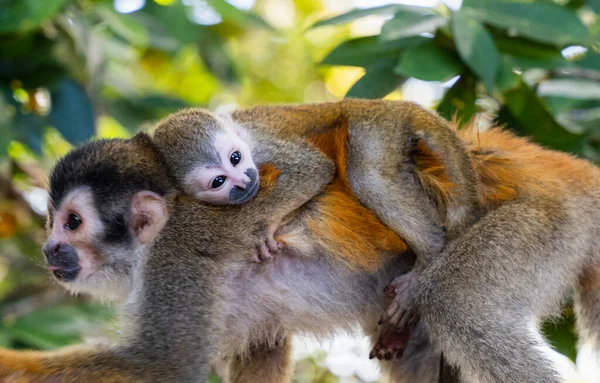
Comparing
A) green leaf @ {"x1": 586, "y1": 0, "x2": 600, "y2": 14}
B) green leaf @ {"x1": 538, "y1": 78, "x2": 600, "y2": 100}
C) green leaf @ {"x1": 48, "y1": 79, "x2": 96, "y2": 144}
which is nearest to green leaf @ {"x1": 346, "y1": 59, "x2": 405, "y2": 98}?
green leaf @ {"x1": 538, "y1": 78, "x2": 600, "y2": 100}

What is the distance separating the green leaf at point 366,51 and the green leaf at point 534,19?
0.27 metres

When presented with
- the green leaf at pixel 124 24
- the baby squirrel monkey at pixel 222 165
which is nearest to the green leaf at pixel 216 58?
the green leaf at pixel 124 24

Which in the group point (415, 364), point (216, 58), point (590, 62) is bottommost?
point (415, 364)

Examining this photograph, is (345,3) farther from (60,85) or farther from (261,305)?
(261,305)

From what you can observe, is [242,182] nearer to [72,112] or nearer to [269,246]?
[269,246]

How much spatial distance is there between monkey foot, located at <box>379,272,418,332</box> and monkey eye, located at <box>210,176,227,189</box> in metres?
0.80

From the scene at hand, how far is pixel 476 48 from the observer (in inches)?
125

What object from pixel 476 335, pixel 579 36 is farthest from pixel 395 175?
pixel 579 36

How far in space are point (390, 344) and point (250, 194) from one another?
844mm

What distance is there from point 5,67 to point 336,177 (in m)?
2.10

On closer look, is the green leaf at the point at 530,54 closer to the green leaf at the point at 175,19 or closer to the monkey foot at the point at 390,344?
the monkey foot at the point at 390,344

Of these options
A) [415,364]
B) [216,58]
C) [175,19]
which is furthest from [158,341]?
[216,58]

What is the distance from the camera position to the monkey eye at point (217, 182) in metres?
3.07

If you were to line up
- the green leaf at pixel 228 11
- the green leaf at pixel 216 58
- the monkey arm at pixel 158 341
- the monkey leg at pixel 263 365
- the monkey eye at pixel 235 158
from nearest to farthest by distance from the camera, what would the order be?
the monkey arm at pixel 158 341, the monkey eye at pixel 235 158, the monkey leg at pixel 263 365, the green leaf at pixel 228 11, the green leaf at pixel 216 58
